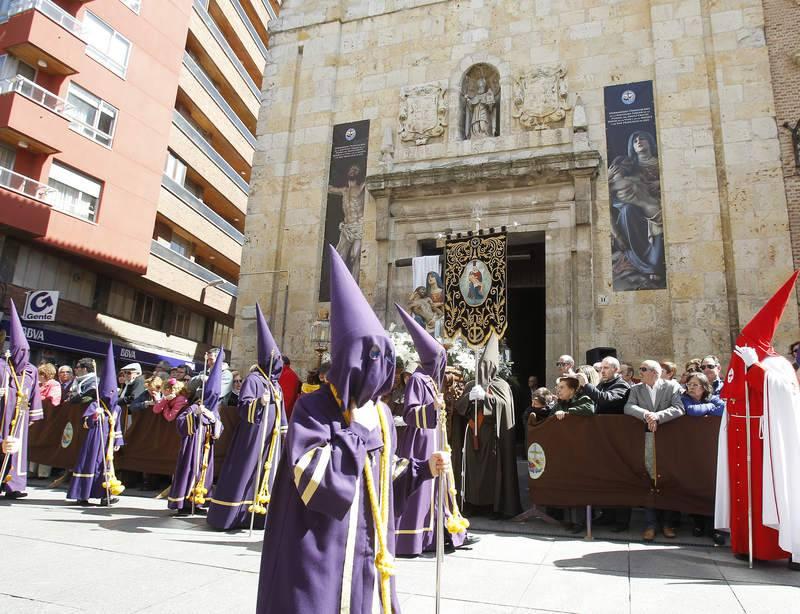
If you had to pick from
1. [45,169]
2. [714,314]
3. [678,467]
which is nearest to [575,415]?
[678,467]

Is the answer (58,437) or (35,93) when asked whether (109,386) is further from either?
(35,93)

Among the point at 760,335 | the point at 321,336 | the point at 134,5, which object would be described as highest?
the point at 134,5

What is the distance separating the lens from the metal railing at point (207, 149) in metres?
25.1

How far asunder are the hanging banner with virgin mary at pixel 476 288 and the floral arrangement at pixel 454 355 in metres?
0.25

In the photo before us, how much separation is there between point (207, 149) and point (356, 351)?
27323mm

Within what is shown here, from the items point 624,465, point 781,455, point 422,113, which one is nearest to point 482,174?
point 422,113

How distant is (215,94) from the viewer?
1101 inches

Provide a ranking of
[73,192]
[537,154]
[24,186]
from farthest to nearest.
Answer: [73,192] < [24,186] < [537,154]

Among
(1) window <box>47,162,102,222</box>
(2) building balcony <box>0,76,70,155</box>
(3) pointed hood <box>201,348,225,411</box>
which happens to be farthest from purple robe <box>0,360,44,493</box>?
(2) building balcony <box>0,76,70,155</box>

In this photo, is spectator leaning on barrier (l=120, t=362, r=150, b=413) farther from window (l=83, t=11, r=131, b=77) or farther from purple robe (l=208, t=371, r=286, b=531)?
window (l=83, t=11, r=131, b=77)

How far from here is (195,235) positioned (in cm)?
2634

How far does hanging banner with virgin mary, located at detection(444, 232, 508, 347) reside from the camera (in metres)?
9.80

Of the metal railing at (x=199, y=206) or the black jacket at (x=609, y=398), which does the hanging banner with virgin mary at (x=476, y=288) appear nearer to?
the black jacket at (x=609, y=398)

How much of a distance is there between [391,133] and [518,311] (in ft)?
21.3
